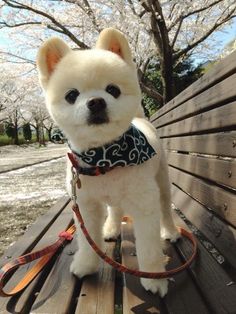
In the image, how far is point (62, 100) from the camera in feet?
5.61

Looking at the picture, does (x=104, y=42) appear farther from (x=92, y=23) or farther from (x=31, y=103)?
(x=31, y=103)

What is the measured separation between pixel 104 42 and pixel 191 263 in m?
1.18

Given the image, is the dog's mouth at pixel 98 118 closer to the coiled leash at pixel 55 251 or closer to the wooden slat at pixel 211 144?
the coiled leash at pixel 55 251

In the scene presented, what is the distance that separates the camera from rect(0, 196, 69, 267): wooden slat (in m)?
2.37

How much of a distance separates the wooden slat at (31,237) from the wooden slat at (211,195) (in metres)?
1.12

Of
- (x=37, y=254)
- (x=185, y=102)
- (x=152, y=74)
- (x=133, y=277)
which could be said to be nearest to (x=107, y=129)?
(x=133, y=277)

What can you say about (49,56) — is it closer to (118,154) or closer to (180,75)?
(118,154)

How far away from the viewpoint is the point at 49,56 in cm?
186

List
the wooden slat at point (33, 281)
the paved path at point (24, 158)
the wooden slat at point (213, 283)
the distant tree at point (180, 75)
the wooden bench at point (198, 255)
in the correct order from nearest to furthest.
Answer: the wooden slat at point (213, 283) → the wooden bench at point (198, 255) → the wooden slat at point (33, 281) → the paved path at point (24, 158) → the distant tree at point (180, 75)

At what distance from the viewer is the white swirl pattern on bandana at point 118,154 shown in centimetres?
178

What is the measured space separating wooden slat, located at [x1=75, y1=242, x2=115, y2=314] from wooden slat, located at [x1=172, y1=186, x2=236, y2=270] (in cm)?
57

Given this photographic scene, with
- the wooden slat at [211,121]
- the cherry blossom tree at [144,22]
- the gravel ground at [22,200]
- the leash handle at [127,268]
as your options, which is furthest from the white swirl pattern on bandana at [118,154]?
the cherry blossom tree at [144,22]

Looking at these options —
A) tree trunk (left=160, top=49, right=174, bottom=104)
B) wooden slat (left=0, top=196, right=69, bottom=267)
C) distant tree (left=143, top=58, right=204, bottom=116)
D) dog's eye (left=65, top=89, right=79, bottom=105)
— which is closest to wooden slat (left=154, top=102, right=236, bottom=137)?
dog's eye (left=65, top=89, right=79, bottom=105)

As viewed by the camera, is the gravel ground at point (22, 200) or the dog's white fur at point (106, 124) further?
the gravel ground at point (22, 200)
